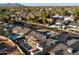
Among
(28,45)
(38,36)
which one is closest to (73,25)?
(38,36)

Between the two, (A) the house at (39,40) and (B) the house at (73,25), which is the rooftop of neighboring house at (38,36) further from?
(B) the house at (73,25)

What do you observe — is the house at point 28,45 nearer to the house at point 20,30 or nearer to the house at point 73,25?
the house at point 20,30

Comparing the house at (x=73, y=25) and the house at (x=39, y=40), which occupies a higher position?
the house at (x=73, y=25)

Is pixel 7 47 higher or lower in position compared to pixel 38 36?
lower

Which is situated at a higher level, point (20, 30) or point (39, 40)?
point (20, 30)

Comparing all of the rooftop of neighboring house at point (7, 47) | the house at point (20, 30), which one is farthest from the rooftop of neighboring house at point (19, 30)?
the rooftop of neighboring house at point (7, 47)

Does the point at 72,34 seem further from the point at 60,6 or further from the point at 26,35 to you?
the point at 26,35

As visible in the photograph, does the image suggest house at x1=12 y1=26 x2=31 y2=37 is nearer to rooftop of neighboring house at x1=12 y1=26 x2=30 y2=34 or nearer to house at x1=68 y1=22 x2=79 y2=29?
rooftop of neighboring house at x1=12 y1=26 x2=30 y2=34

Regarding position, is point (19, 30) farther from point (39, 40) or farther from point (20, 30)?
point (39, 40)

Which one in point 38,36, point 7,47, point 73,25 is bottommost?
point 7,47

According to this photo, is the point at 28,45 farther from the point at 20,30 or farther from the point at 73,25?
the point at 73,25

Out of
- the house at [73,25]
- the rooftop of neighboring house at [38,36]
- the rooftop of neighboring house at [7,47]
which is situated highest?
the house at [73,25]

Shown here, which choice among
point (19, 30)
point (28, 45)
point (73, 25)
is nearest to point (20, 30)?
point (19, 30)
